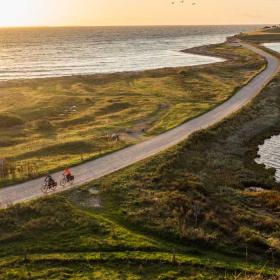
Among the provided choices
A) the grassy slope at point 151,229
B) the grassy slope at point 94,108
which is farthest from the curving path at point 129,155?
the grassy slope at point 151,229

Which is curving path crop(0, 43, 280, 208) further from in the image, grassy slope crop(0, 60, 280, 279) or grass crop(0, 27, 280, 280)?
grassy slope crop(0, 60, 280, 279)

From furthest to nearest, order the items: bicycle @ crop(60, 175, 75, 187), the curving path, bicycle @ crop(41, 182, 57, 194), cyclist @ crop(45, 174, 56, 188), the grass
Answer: bicycle @ crop(60, 175, 75, 187) → the curving path → bicycle @ crop(41, 182, 57, 194) → cyclist @ crop(45, 174, 56, 188) → the grass

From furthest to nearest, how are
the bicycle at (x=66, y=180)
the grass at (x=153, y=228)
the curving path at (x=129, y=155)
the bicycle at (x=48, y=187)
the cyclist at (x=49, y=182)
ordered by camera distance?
the bicycle at (x=66, y=180) → the curving path at (x=129, y=155) → the bicycle at (x=48, y=187) → the cyclist at (x=49, y=182) → the grass at (x=153, y=228)

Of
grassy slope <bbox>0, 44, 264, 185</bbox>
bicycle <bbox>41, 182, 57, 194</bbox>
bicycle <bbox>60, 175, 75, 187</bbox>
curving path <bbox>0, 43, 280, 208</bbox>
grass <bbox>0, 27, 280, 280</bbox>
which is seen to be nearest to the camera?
grass <bbox>0, 27, 280, 280</bbox>

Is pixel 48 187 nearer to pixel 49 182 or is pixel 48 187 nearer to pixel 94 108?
pixel 49 182

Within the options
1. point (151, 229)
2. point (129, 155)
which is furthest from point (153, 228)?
point (129, 155)

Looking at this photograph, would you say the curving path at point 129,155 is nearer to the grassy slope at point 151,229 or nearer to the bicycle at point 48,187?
the bicycle at point 48,187

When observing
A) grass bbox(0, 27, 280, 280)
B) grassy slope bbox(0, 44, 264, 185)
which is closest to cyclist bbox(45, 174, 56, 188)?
grass bbox(0, 27, 280, 280)
